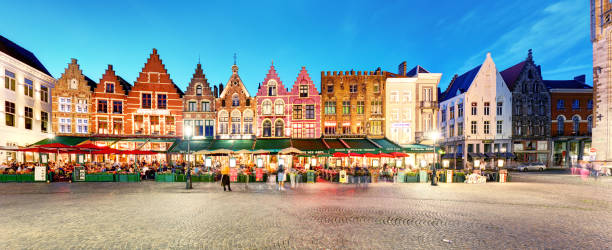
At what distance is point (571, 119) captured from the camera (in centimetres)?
3978

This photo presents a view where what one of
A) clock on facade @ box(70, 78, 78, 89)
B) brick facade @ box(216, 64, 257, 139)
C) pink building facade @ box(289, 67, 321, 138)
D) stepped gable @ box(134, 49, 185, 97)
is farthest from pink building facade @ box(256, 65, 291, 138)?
clock on facade @ box(70, 78, 78, 89)

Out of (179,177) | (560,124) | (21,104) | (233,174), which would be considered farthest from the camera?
(560,124)

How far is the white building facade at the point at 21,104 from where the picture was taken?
2502cm

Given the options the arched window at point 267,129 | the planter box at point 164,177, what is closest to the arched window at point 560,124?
the arched window at point 267,129

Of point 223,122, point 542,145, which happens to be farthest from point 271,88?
point 542,145

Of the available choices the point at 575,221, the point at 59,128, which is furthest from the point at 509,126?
the point at 59,128

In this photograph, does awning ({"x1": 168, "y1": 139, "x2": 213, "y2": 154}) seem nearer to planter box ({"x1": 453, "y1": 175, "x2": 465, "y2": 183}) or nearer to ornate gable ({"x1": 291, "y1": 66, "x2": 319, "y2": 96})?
ornate gable ({"x1": 291, "y1": 66, "x2": 319, "y2": 96})

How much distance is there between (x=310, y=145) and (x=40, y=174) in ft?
71.8

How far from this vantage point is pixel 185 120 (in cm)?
3192

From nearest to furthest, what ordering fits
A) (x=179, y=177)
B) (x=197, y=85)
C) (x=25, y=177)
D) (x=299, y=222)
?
(x=299, y=222) → (x=25, y=177) → (x=179, y=177) → (x=197, y=85)

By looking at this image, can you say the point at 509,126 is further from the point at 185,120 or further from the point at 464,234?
the point at 185,120

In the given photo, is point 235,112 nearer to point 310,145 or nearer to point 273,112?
point 273,112

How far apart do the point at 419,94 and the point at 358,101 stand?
7.68 m

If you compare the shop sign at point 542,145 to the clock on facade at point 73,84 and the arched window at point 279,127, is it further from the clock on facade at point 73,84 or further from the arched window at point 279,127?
the clock on facade at point 73,84
